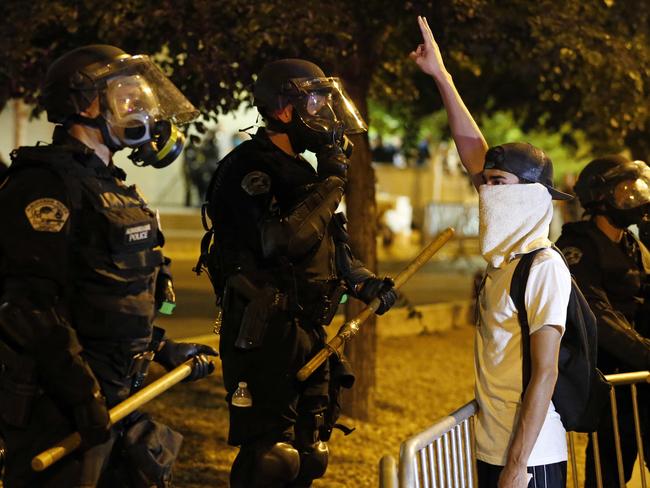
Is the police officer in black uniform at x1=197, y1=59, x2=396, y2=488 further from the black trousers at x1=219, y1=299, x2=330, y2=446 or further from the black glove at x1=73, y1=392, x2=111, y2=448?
the black glove at x1=73, y1=392, x2=111, y2=448

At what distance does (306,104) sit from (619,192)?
5.57 ft

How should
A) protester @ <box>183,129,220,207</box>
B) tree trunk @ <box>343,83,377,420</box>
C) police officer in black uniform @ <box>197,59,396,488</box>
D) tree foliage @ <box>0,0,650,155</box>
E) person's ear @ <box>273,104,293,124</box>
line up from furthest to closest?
protester @ <box>183,129,220,207</box> < tree trunk @ <box>343,83,377,420</box> < tree foliage @ <box>0,0,650,155</box> < person's ear @ <box>273,104,293,124</box> < police officer in black uniform @ <box>197,59,396,488</box>

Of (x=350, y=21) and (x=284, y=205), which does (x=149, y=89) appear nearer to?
(x=284, y=205)

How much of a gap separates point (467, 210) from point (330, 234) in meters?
16.8

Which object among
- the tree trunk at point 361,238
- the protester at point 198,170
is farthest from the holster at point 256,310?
the protester at point 198,170

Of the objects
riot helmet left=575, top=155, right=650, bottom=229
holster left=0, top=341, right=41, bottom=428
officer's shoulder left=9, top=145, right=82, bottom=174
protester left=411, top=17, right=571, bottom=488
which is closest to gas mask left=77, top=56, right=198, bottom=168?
officer's shoulder left=9, top=145, right=82, bottom=174

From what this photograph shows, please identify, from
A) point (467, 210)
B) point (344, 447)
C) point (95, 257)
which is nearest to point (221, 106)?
point (344, 447)

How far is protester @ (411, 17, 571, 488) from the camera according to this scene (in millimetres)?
3668

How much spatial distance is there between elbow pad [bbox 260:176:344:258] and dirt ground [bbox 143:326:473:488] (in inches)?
89.9

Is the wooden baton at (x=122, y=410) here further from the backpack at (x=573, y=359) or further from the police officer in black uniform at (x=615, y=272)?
the police officer in black uniform at (x=615, y=272)

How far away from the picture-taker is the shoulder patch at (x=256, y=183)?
4410 millimetres

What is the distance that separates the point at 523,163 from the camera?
394cm

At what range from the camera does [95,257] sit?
345cm

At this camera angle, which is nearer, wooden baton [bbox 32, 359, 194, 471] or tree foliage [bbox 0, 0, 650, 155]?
wooden baton [bbox 32, 359, 194, 471]
